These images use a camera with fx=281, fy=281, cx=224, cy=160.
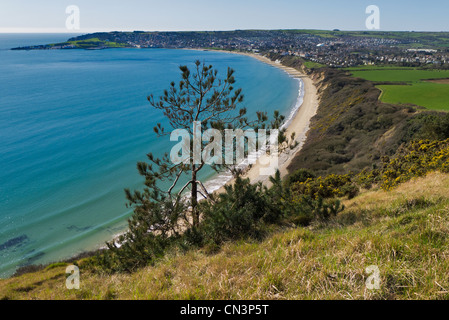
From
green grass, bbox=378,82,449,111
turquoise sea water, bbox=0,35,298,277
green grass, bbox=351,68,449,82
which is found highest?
green grass, bbox=351,68,449,82

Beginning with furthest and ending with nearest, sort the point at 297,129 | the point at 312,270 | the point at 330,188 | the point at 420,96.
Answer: the point at 420,96, the point at 297,129, the point at 330,188, the point at 312,270

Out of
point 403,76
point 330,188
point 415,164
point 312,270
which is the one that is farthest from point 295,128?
point 403,76

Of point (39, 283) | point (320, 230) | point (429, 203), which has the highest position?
point (429, 203)

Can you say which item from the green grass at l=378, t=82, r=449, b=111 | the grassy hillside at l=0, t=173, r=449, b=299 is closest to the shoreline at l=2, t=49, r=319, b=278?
the grassy hillside at l=0, t=173, r=449, b=299

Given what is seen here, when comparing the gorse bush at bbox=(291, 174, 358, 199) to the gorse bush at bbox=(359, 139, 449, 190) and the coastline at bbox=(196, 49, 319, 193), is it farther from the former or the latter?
the coastline at bbox=(196, 49, 319, 193)

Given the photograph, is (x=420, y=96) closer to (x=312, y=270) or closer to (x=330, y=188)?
(x=330, y=188)

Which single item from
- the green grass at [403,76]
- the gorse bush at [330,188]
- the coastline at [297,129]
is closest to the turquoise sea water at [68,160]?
the coastline at [297,129]

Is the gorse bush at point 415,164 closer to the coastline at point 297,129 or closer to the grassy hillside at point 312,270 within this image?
the coastline at point 297,129

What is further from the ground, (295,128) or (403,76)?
(403,76)

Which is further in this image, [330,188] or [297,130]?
[297,130]
